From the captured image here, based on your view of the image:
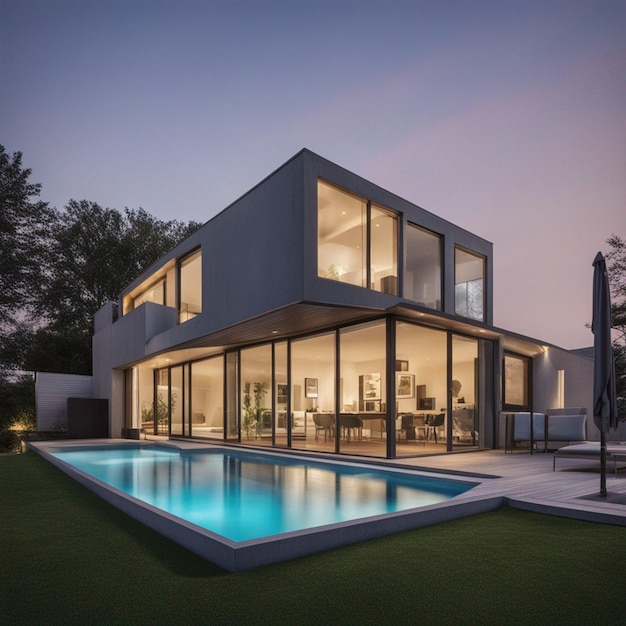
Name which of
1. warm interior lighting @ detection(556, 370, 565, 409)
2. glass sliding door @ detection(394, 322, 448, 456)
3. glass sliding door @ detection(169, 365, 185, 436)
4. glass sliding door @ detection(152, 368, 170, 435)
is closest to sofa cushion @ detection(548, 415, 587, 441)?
glass sliding door @ detection(394, 322, 448, 456)

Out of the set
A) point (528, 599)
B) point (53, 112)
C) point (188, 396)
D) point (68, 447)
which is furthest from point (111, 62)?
point (528, 599)

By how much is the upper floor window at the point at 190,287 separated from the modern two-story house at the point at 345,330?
8cm

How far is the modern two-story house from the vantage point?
982 cm

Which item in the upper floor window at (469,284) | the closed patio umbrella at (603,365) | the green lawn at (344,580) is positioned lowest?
the green lawn at (344,580)

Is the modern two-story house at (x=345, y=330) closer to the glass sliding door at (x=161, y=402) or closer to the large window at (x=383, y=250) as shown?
the large window at (x=383, y=250)

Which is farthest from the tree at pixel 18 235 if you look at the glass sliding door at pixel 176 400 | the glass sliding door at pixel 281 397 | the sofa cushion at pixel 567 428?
the sofa cushion at pixel 567 428

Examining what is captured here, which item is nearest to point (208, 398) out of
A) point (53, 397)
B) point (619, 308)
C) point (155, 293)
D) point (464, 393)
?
point (155, 293)

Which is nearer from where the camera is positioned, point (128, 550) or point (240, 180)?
point (128, 550)

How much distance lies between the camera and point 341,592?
3.12 meters

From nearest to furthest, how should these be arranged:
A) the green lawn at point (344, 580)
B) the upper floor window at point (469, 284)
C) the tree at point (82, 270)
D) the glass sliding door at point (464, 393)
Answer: the green lawn at point (344, 580)
the glass sliding door at point (464, 393)
the upper floor window at point (469, 284)
the tree at point (82, 270)

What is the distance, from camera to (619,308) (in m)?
20.2

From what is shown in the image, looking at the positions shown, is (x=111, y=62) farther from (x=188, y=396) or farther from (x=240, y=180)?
(x=240, y=180)

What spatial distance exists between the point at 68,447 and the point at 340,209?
10.4 meters

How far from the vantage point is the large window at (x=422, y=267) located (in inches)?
468
